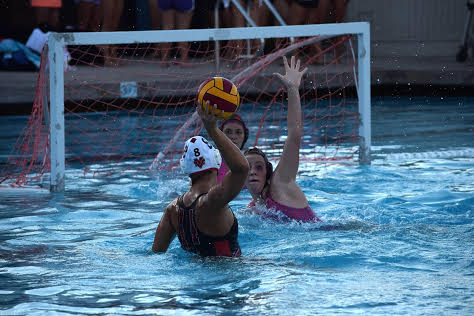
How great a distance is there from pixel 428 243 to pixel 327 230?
2.54 ft

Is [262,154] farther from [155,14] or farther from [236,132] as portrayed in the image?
[155,14]

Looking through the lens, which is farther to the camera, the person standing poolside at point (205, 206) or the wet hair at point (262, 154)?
the wet hair at point (262, 154)

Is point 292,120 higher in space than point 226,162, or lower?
higher

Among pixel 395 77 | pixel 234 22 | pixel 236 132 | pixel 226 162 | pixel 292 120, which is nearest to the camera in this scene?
pixel 226 162

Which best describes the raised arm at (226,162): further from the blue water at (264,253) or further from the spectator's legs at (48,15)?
the spectator's legs at (48,15)

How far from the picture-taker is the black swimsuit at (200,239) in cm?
457

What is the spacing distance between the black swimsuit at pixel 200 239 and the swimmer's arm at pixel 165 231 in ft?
0.32

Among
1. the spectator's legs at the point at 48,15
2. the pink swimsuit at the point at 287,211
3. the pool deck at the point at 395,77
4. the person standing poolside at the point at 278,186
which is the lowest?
the pink swimsuit at the point at 287,211

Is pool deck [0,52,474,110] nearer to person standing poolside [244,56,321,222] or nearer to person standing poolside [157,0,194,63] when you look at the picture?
person standing poolside [157,0,194,63]

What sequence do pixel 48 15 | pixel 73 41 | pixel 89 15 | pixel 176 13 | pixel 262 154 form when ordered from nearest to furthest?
pixel 262 154 → pixel 73 41 → pixel 176 13 → pixel 89 15 → pixel 48 15

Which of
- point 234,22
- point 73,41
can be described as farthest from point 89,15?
point 73,41

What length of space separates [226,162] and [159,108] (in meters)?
9.93

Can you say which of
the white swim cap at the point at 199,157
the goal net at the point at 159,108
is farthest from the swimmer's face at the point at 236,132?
the white swim cap at the point at 199,157

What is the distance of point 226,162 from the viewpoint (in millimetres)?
4016
